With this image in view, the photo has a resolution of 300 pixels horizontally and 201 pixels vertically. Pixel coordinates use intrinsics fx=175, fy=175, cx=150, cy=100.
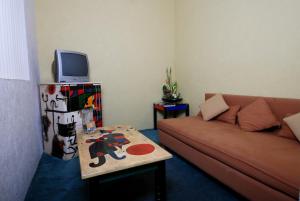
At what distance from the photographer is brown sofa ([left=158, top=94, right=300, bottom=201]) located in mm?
1139

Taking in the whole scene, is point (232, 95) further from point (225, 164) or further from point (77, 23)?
point (77, 23)

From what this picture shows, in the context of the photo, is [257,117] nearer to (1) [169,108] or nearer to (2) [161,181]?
(2) [161,181]

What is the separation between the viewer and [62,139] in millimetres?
2336

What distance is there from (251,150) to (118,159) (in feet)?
3.53

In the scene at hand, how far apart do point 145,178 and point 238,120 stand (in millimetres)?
1331

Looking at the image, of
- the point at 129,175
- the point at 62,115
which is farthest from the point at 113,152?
the point at 62,115

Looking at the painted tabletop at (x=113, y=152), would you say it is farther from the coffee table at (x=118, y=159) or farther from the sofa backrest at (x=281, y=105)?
the sofa backrest at (x=281, y=105)

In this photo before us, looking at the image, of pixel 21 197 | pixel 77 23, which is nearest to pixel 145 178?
pixel 21 197

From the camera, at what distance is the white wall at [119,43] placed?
9.28 feet

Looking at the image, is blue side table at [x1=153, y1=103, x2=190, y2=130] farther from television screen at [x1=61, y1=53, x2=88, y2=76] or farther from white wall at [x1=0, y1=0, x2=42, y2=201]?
white wall at [x1=0, y1=0, x2=42, y2=201]

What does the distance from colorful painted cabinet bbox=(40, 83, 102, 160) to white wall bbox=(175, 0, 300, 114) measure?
6.59 ft

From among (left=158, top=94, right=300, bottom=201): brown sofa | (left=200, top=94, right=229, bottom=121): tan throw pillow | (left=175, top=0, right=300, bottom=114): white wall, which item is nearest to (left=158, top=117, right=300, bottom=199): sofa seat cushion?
(left=158, top=94, right=300, bottom=201): brown sofa

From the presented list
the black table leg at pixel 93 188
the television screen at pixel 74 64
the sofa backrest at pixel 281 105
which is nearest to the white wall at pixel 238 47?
the sofa backrest at pixel 281 105

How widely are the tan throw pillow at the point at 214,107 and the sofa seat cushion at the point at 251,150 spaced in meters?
0.22
